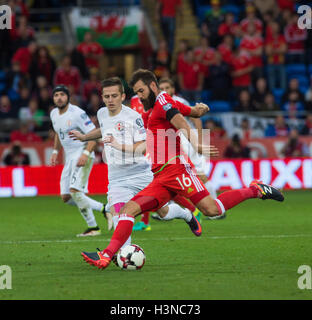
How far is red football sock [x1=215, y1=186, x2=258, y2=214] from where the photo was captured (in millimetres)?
8461

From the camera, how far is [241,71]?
2042cm

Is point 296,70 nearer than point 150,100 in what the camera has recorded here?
No

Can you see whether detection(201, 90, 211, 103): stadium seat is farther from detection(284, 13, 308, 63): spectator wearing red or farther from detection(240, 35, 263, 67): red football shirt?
detection(284, 13, 308, 63): spectator wearing red

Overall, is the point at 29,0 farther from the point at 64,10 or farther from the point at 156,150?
the point at 156,150

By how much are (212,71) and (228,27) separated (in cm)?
206

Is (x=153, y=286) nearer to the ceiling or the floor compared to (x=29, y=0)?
nearer to the floor

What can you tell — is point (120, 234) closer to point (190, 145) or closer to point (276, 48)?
point (190, 145)

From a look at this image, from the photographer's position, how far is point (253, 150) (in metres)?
18.4

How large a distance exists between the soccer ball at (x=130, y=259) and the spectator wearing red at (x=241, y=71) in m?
13.0

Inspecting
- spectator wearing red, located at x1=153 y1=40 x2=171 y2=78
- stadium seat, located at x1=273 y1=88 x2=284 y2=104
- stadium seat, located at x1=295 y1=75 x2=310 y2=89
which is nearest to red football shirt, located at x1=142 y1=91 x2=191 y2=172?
spectator wearing red, located at x1=153 y1=40 x2=171 y2=78

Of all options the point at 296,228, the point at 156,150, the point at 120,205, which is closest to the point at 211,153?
the point at 156,150

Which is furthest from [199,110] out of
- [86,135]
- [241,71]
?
[241,71]

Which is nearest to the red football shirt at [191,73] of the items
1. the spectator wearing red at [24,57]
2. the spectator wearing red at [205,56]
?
the spectator wearing red at [205,56]

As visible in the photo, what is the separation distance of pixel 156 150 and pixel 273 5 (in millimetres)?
15815
